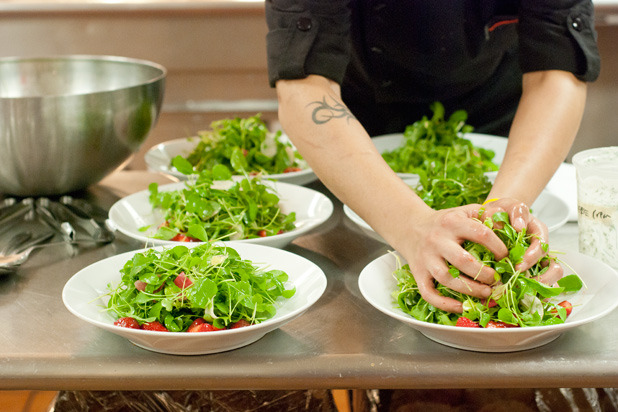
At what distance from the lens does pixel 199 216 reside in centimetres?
145

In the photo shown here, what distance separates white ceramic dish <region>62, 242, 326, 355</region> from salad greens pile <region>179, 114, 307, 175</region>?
51cm

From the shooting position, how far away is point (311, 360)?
1.04 metres

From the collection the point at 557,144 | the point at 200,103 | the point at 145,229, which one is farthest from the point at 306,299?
the point at 200,103

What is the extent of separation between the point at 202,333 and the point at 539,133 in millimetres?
786

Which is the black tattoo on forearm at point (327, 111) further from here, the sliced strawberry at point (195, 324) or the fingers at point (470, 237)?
the sliced strawberry at point (195, 324)

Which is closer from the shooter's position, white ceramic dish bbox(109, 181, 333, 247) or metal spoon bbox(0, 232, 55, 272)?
metal spoon bbox(0, 232, 55, 272)

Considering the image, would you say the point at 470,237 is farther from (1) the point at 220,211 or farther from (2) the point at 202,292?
(1) the point at 220,211

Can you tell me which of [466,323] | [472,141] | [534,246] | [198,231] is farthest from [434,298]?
[472,141]

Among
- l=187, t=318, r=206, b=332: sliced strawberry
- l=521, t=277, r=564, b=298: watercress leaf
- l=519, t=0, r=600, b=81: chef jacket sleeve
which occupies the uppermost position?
l=519, t=0, r=600, b=81: chef jacket sleeve

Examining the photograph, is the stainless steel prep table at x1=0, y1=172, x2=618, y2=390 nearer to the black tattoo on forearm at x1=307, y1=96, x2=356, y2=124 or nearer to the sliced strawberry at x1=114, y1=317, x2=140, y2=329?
the sliced strawberry at x1=114, y1=317, x2=140, y2=329

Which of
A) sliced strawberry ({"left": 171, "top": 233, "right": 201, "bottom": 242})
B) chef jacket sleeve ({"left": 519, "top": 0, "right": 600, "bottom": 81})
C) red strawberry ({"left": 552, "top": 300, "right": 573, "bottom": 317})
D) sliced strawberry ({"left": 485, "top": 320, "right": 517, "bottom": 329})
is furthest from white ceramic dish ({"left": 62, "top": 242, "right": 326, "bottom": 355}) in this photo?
chef jacket sleeve ({"left": 519, "top": 0, "right": 600, "bottom": 81})

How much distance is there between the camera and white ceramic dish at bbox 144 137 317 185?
1746 mm

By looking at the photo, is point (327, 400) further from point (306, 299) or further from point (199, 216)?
point (199, 216)

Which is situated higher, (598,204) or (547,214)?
(598,204)
